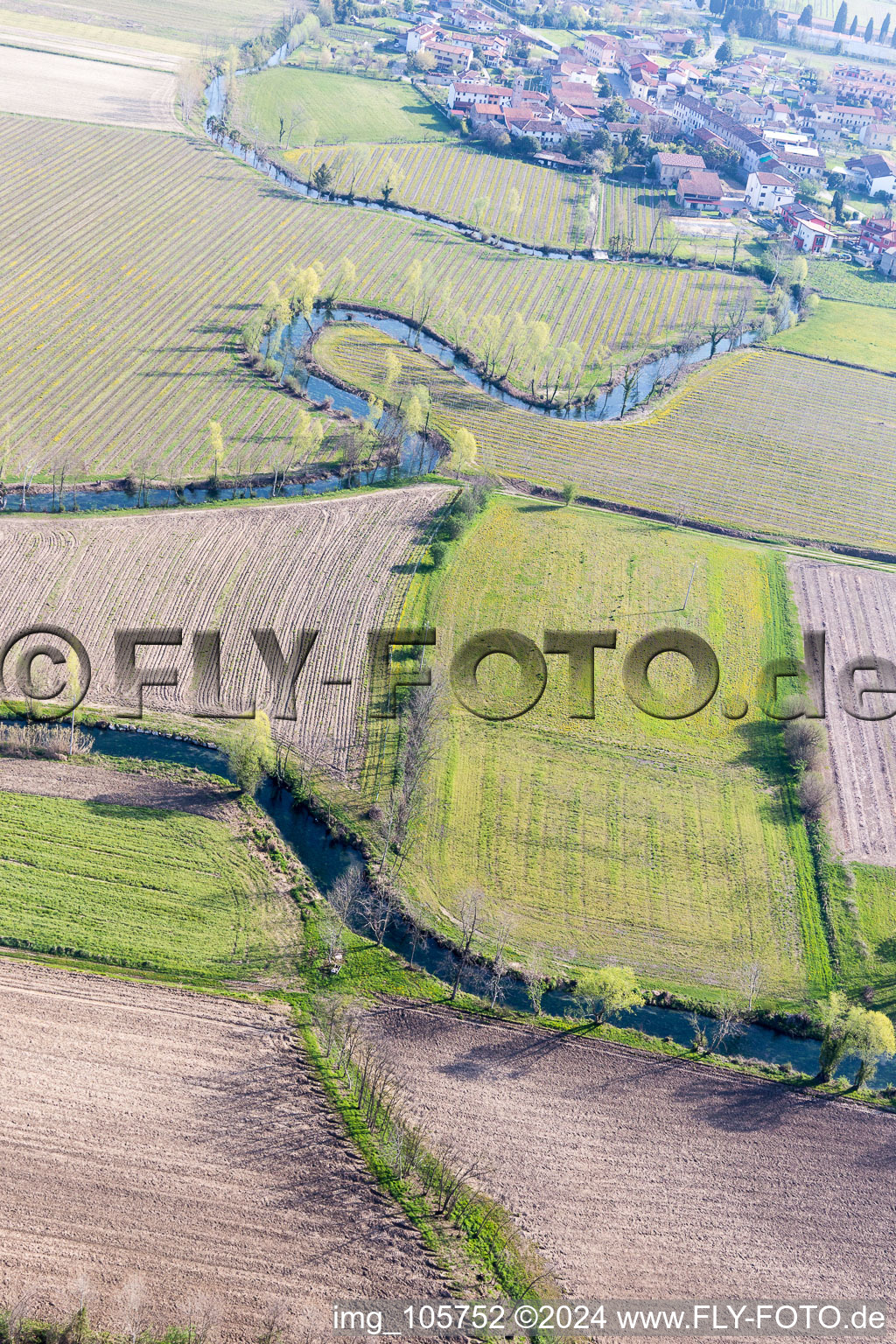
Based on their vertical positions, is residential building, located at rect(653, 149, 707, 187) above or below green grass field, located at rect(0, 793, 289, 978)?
above

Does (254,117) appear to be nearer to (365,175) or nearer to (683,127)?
(365,175)

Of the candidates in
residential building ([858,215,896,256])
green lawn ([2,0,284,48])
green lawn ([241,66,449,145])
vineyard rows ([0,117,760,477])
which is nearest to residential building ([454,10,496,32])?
green lawn ([2,0,284,48])

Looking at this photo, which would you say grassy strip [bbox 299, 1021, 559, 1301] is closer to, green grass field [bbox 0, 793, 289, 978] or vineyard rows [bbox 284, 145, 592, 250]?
green grass field [bbox 0, 793, 289, 978]

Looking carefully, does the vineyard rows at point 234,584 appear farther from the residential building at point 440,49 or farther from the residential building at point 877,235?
the residential building at point 440,49

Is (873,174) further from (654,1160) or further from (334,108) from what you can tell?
(654,1160)

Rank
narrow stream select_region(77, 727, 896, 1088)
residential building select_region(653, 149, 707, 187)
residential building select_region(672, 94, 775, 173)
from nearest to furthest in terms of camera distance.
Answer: narrow stream select_region(77, 727, 896, 1088)
residential building select_region(653, 149, 707, 187)
residential building select_region(672, 94, 775, 173)
